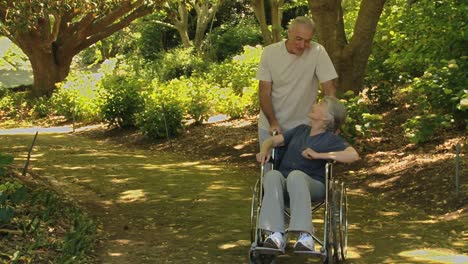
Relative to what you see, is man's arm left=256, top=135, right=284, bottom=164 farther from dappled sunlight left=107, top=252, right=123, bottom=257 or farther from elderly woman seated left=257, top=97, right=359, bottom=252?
dappled sunlight left=107, top=252, right=123, bottom=257

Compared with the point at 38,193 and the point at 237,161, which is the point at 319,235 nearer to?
the point at 38,193

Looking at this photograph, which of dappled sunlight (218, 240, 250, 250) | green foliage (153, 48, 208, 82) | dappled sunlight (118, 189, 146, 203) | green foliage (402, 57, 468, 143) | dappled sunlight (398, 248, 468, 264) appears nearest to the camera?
dappled sunlight (398, 248, 468, 264)

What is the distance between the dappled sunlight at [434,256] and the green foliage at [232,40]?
953 inches

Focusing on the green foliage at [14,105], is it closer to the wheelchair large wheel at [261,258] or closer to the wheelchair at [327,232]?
the wheelchair at [327,232]

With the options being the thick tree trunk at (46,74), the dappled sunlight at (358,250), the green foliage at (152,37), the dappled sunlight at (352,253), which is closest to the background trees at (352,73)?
the thick tree trunk at (46,74)

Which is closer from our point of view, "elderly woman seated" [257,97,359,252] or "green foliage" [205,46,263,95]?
Result: "elderly woman seated" [257,97,359,252]

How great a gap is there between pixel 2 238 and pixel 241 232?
2200 millimetres

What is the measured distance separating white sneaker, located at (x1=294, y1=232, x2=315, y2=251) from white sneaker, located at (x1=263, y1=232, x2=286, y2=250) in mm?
115

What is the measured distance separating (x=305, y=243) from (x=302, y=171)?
27.2 inches

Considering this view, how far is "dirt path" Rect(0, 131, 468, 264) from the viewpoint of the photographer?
5797mm

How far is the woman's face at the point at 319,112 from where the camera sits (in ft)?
17.4

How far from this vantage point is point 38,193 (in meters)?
7.32

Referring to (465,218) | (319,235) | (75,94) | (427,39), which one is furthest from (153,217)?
(75,94)

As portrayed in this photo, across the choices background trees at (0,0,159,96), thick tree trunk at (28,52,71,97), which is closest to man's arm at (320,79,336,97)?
background trees at (0,0,159,96)
